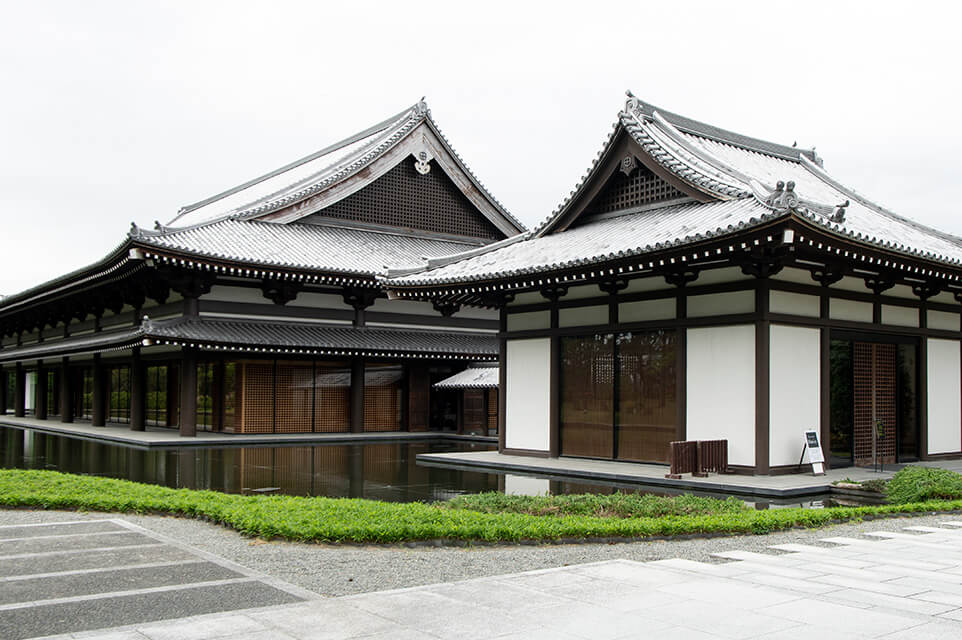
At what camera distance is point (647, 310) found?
1803 centimetres

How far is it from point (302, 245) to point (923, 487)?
21839 millimetres

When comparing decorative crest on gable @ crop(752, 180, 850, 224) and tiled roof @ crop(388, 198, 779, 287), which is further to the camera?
tiled roof @ crop(388, 198, 779, 287)

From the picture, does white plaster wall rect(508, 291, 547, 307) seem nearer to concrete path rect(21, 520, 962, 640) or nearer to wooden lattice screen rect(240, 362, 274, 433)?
wooden lattice screen rect(240, 362, 274, 433)

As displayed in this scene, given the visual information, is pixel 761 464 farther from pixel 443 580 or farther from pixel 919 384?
pixel 443 580

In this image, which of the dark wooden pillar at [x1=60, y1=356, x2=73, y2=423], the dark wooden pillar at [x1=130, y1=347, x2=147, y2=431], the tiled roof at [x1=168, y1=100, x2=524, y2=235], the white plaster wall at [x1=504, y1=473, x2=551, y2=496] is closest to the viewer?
the white plaster wall at [x1=504, y1=473, x2=551, y2=496]

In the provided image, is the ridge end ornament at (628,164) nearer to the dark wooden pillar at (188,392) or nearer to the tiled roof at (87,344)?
the dark wooden pillar at (188,392)

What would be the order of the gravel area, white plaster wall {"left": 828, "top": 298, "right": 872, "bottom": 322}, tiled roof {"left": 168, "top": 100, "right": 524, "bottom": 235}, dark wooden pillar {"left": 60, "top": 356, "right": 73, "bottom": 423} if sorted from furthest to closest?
dark wooden pillar {"left": 60, "top": 356, "right": 73, "bottom": 423}
tiled roof {"left": 168, "top": 100, "right": 524, "bottom": 235}
white plaster wall {"left": 828, "top": 298, "right": 872, "bottom": 322}
the gravel area

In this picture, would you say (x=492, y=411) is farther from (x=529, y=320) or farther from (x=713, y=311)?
(x=713, y=311)

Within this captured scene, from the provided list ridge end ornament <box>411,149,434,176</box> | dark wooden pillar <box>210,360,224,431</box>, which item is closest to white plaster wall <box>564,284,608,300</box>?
dark wooden pillar <box>210,360,224,431</box>

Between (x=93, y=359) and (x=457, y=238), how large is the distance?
15148mm

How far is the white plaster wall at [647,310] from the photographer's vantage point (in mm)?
17594

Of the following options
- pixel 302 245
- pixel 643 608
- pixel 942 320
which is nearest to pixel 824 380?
pixel 942 320

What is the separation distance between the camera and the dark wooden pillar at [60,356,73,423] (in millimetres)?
35812

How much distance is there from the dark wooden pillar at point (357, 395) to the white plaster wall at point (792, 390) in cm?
1650
